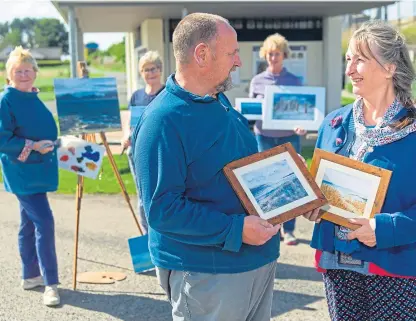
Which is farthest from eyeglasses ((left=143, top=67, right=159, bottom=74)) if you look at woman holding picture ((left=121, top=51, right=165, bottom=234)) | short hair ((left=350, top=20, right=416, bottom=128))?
short hair ((left=350, top=20, right=416, bottom=128))

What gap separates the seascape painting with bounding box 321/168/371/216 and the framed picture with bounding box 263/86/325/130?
3.18 metres

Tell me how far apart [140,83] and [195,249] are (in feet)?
42.2

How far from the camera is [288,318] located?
4.37 metres

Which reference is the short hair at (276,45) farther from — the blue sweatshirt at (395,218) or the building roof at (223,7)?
the building roof at (223,7)

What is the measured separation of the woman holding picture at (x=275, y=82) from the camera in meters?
5.92

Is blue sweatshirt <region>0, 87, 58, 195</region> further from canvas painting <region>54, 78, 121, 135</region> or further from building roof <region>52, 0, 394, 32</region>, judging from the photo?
building roof <region>52, 0, 394, 32</region>

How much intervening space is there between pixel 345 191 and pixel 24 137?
2.81m

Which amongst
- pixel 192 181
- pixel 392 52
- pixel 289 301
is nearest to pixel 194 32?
pixel 192 181

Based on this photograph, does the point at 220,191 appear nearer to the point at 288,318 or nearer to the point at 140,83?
the point at 288,318

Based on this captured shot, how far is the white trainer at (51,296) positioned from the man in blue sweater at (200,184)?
2.44 metres

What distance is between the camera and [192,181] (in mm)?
2281

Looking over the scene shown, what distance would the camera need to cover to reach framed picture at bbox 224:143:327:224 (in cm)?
232

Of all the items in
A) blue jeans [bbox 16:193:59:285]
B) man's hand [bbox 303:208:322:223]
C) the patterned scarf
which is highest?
the patterned scarf

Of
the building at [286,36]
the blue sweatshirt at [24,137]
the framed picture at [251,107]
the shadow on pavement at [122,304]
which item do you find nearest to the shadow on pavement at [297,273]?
the shadow on pavement at [122,304]
